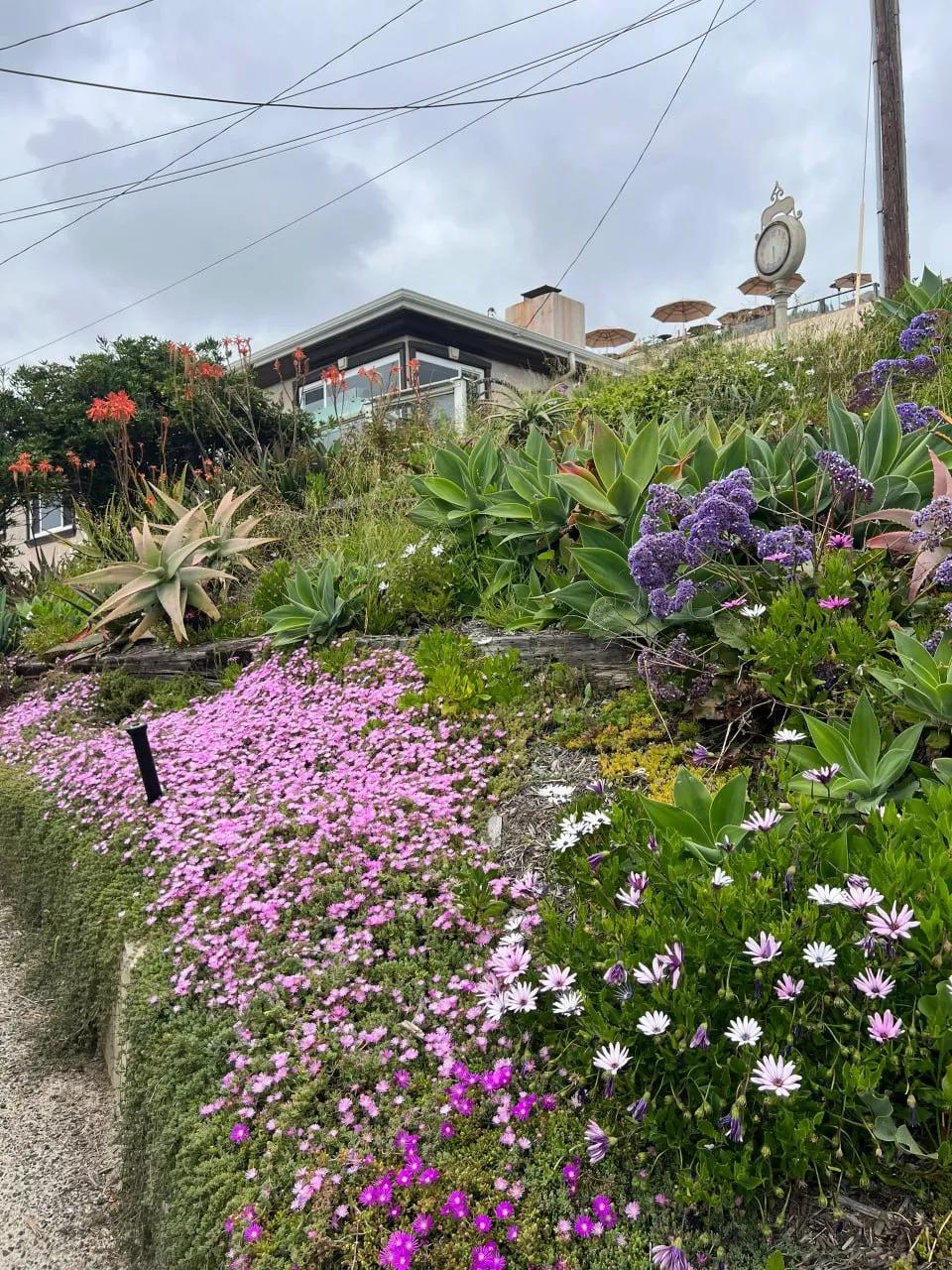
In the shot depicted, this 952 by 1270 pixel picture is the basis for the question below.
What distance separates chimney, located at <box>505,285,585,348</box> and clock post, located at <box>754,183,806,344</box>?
9697 mm

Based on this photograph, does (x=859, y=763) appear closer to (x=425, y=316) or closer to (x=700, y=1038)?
(x=700, y=1038)

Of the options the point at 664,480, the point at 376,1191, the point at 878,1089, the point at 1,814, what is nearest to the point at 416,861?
the point at 376,1191

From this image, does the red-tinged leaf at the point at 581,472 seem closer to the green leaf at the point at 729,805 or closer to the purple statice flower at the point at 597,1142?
the green leaf at the point at 729,805

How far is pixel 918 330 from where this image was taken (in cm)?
550

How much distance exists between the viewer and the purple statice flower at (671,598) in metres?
2.94

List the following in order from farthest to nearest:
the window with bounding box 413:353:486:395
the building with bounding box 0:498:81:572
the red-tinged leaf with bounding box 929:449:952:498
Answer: the window with bounding box 413:353:486:395
the building with bounding box 0:498:81:572
the red-tinged leaf with bounding box 929:449:952:498

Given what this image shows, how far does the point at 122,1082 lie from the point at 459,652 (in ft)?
7.16

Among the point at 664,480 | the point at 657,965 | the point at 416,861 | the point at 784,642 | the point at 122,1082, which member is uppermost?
the point at 664,480

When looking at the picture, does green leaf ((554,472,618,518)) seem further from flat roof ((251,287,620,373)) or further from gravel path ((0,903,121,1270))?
flat roof ((251,287,620,373))

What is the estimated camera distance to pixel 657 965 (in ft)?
5.23

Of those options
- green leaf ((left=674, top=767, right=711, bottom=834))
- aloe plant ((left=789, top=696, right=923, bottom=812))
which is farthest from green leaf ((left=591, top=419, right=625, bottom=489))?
green leaf ((left=674, top=767, right=711, bottom=834))

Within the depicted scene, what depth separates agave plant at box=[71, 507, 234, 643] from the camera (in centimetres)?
612

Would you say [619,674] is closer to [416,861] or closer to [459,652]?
[459,652]

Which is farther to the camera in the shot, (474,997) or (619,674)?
(619,674)
